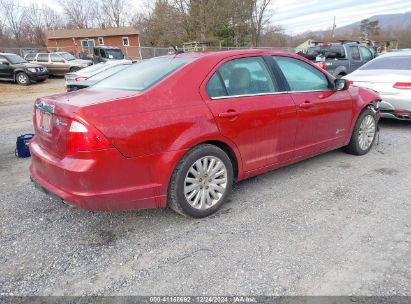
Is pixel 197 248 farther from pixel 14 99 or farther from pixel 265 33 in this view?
pixel 265 33

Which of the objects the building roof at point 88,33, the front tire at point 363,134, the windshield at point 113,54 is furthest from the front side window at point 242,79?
the building roof at point 88,33

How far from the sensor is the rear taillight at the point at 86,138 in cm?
273

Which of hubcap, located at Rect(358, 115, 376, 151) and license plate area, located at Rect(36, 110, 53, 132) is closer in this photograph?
license plate area, located at Rect(36, 110, 53, 132)

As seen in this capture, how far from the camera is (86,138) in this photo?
8.96 ft

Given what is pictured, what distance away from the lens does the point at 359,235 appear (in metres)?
3.10

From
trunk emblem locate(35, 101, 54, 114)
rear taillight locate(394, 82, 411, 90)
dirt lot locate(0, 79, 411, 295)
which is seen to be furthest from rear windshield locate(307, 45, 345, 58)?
trunk emblem locate(35, 101, 54, 114)

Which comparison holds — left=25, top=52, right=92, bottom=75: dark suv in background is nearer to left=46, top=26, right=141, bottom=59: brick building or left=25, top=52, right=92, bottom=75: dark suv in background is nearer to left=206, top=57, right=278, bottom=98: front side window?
left=206, top=57, right=278, bottom=98: front side window

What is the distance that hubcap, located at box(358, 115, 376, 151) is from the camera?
17.0ft

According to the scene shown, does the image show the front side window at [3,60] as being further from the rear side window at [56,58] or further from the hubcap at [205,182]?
the hubcap at [205,182]

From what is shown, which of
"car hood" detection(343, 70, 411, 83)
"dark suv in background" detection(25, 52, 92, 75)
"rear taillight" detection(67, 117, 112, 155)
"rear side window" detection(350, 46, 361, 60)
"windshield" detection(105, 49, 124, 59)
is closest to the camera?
"rear taillight" detection(67, 117, 112, 155)

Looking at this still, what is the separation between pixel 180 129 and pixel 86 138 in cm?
81

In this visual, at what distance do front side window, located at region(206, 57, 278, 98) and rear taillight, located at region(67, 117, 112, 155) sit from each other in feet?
3.82

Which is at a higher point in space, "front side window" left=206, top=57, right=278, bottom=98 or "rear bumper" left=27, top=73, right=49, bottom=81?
"front side window" left=206, top=57, right=278, bottom=98

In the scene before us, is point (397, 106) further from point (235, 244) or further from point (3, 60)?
point (3, 60)
